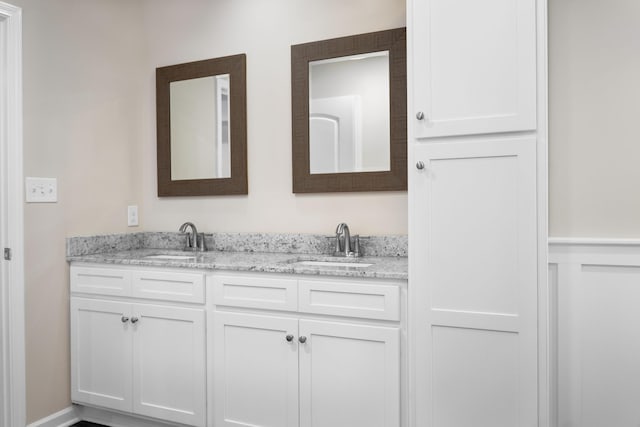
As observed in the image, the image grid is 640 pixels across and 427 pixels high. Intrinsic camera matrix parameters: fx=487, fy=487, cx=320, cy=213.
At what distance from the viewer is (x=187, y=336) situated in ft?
7.29

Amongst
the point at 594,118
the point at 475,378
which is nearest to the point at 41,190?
the point at 475,378

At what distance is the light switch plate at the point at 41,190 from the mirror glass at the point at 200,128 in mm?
658

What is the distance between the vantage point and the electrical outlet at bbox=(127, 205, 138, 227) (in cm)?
291

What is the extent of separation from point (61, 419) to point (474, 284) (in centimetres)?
216

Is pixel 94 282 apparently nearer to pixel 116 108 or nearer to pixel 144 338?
pixel 144 338

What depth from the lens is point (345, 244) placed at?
7.82ft

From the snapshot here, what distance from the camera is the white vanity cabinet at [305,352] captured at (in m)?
1.85

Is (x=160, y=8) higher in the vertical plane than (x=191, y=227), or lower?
higher

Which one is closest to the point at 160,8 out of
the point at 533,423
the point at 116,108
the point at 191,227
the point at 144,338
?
the point at 116,108

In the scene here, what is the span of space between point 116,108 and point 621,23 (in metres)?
2.53

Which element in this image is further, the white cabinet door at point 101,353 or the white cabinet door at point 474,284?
the white cabinet door at point 101,353

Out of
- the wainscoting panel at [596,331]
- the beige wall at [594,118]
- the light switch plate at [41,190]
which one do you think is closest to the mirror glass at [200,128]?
the light switch plate at [41,190]

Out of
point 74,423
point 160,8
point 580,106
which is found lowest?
point 74,423

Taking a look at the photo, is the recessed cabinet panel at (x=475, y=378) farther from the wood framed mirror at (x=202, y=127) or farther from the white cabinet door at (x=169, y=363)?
the wood framed mirror at (x=202, y=127)
